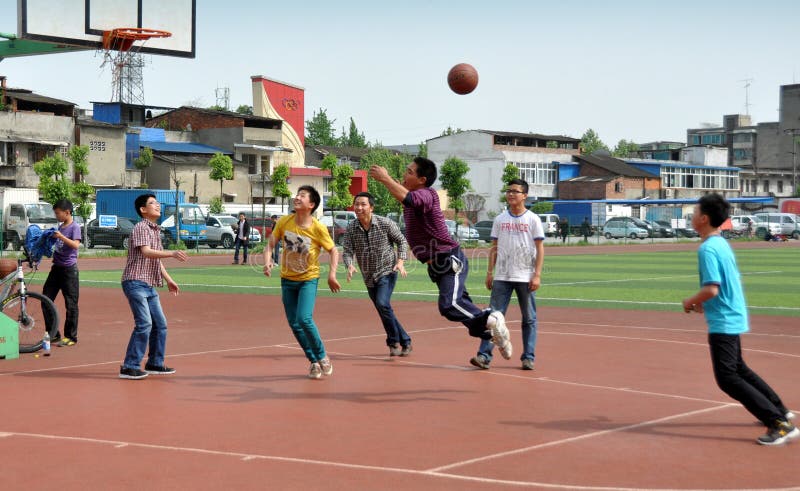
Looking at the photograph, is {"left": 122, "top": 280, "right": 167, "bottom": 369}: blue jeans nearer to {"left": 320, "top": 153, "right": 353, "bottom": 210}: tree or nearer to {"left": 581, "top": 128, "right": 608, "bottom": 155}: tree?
{"left": 320, "top": 153, "right": 353, "bottom": 210}: tree

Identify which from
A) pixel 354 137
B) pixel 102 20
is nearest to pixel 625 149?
pixel 354 137

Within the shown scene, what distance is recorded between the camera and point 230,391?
30.3 ft

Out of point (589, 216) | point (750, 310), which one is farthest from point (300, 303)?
point (589, 216)

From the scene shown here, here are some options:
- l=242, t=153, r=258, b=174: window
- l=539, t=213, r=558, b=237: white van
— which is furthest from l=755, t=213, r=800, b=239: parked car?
l=242, t=153, r=258, b=174: window

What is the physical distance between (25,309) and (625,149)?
128m

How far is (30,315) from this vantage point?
→ 12000 mm

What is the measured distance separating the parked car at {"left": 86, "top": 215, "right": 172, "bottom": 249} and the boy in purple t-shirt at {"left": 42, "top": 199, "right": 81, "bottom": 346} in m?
32.2

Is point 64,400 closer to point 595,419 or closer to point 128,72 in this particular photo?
point 595,419

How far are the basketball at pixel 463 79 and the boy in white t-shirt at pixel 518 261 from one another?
19.5 ft

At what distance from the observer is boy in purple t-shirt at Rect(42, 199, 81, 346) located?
12648 millimetres

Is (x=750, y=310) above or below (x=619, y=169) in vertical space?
below

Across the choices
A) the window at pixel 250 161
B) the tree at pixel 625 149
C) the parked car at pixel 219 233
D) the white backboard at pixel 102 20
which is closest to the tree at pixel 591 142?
the tree at pixel 625 149

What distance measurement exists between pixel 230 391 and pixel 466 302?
242cm

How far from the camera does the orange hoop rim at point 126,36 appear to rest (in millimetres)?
20578
